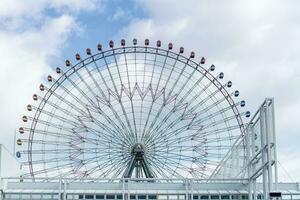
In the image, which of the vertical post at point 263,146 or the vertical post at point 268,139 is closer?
the vertical post at point 268,139

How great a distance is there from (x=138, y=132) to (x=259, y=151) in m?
21.7

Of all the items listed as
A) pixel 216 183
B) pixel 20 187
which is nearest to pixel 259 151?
pixel 216 183

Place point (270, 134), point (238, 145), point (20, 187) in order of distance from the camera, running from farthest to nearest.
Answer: point (238, 145)
point (20, 187)
point (270, 134)

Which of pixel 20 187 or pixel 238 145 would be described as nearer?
pixel 20 187

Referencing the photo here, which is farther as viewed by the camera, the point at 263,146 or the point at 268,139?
the point at 263,146

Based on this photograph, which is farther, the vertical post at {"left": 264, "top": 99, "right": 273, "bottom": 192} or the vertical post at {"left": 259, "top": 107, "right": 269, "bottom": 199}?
the vertical post at {"left": 259, "top": 107, "right": 269, "bottom": 199}

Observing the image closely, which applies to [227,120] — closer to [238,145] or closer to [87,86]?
[238,145]

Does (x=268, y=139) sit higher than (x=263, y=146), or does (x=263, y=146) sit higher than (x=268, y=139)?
(x=268, y=139)

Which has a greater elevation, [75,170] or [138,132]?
[138,132]

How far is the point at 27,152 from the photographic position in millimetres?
60094

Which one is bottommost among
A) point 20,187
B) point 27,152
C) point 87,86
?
point 20,187

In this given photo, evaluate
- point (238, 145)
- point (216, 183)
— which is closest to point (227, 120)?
point (238, 145)

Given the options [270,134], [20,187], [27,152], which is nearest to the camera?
[270,134]

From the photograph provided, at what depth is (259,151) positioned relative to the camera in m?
42.4
